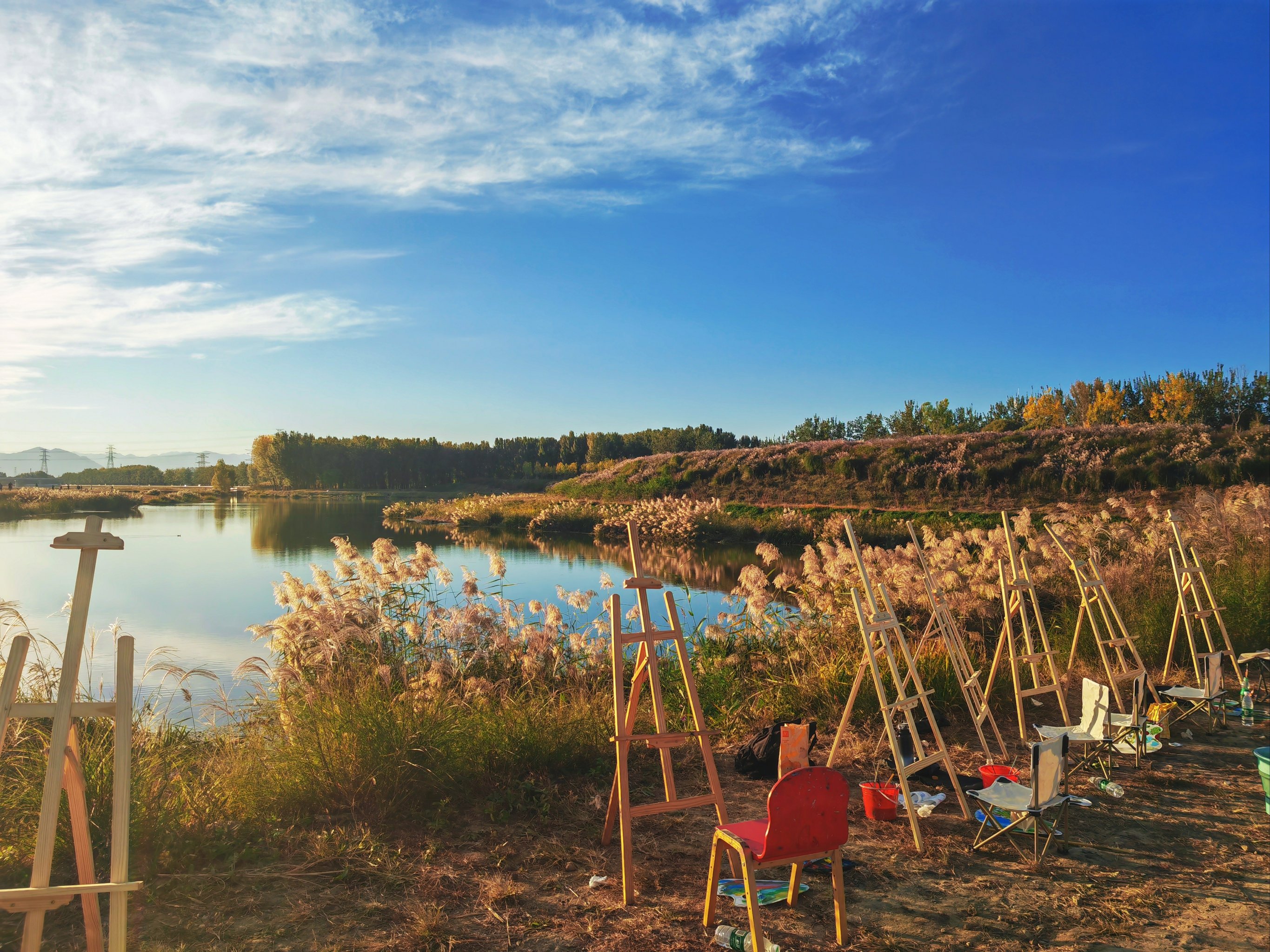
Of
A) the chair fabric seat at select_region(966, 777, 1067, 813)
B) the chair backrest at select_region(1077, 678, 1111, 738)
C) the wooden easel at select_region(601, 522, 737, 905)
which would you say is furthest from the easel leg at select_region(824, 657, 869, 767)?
the chair backrest at select_region(1077, 678, 1111, 738)

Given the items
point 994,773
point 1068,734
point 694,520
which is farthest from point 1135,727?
point 694,520

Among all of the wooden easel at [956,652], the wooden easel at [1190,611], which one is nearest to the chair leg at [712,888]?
the wooden easel at [956,652]

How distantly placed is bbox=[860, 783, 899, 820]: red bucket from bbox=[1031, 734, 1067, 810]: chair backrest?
85cm

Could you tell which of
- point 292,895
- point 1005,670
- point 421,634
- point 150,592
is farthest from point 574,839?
point 150,592

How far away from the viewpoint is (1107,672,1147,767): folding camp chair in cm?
514

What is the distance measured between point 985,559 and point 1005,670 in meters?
1.99

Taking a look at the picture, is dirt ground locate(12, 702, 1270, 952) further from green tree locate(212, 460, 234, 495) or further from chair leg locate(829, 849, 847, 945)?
green tree locate(212, 460, 234, 495)

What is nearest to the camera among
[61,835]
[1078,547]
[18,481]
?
[61,835]

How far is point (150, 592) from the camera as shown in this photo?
13.9 metres

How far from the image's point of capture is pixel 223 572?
54.4ft

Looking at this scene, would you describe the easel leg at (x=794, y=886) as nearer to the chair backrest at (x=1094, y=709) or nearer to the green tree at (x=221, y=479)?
the chair backrest at (x=1094, y=709)

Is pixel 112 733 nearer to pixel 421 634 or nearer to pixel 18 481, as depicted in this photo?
pixel 421 634

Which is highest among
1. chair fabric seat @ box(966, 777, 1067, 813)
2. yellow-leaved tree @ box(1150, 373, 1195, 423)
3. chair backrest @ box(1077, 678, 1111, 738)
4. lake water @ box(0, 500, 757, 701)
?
yellow-leaved tree @ box(1150, 373, 1195, 423)

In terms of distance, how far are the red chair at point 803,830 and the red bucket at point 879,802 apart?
1312mm
